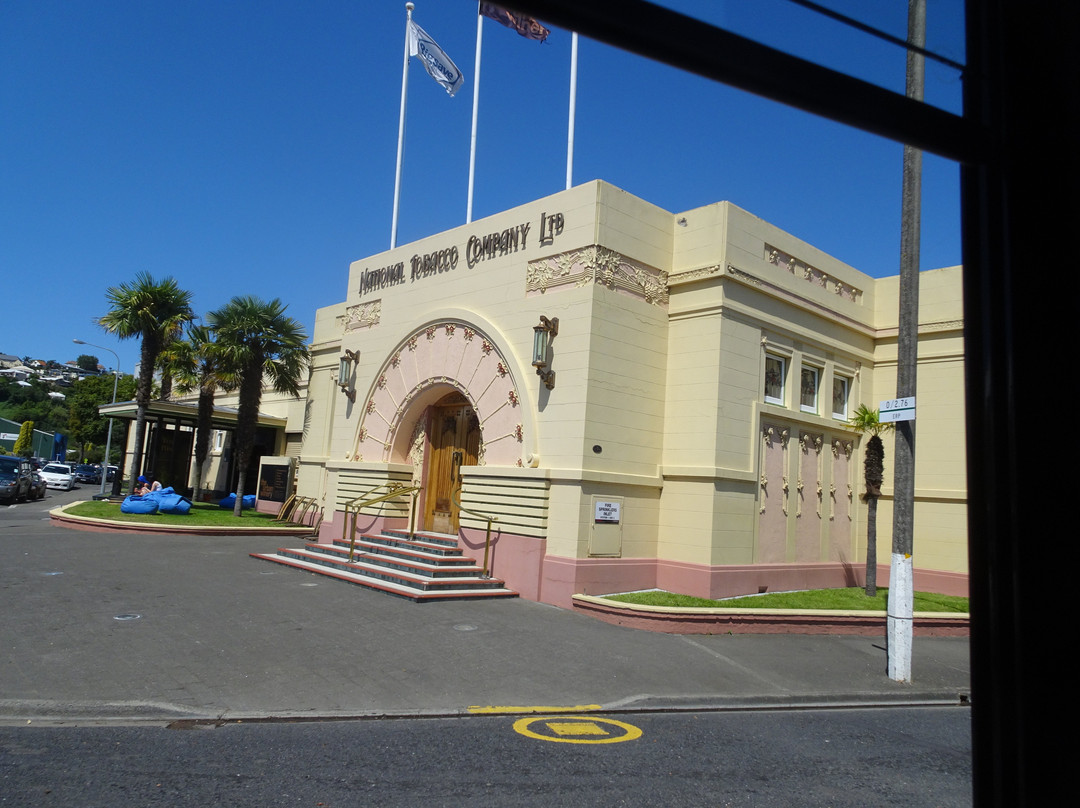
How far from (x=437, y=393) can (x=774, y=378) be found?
6.99m

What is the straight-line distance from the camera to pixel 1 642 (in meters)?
9.17

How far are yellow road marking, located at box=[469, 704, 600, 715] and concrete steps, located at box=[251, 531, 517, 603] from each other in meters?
5.21

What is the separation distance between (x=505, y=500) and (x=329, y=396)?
1260cm

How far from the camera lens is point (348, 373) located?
1948 centimetres

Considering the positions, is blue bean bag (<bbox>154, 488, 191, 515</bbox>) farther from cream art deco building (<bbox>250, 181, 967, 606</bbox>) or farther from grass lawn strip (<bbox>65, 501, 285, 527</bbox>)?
cream art deco building (<bbox>250, 181, 967, 606</bbox>)

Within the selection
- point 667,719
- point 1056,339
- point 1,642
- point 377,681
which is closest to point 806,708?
point 667,719

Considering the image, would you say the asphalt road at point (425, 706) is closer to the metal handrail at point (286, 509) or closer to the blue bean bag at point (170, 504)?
the blue bean bag at point (170, 504)

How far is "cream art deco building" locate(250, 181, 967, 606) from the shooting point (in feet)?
45.9

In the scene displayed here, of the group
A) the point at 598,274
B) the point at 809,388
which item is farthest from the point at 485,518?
the point at 809,388

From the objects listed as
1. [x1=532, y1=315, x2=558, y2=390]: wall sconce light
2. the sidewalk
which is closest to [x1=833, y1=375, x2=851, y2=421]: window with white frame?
the sidewalk

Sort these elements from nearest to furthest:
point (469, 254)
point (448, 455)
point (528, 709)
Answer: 1. point (528, 709)
2. point (469, 254)
3. point (448, 455)

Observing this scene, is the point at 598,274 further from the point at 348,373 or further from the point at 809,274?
the point at 348,373

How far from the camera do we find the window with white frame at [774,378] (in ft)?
52.2

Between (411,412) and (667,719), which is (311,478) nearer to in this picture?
(411,412)
